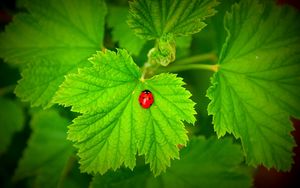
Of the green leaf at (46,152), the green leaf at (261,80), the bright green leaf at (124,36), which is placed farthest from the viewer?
the green leaf at (46,152)

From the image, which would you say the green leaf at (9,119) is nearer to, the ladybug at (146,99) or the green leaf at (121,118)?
the green leaf at (121,118)

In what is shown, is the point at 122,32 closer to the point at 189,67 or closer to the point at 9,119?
the point at 189,67

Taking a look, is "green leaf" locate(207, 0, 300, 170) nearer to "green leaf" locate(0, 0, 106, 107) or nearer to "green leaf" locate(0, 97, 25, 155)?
"green leaf" locate(0, 0, 106, 107)

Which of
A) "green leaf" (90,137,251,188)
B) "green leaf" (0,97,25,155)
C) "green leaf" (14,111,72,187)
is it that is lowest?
"green leaf" (90,137,251,188)

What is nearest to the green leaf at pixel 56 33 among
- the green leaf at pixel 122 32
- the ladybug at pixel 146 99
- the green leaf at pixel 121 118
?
the green leaf at pixel 122 32

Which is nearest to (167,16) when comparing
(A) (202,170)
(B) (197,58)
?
(B) (197,58)

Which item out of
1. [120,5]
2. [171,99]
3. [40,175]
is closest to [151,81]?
[171,99]

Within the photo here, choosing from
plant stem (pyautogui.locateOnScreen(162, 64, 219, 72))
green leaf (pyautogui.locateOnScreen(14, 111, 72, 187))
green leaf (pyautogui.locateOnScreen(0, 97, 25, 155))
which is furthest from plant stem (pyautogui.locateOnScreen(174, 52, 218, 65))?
green leaf (pyautogui.locateOnScreen(0, 97, 25, 155))
